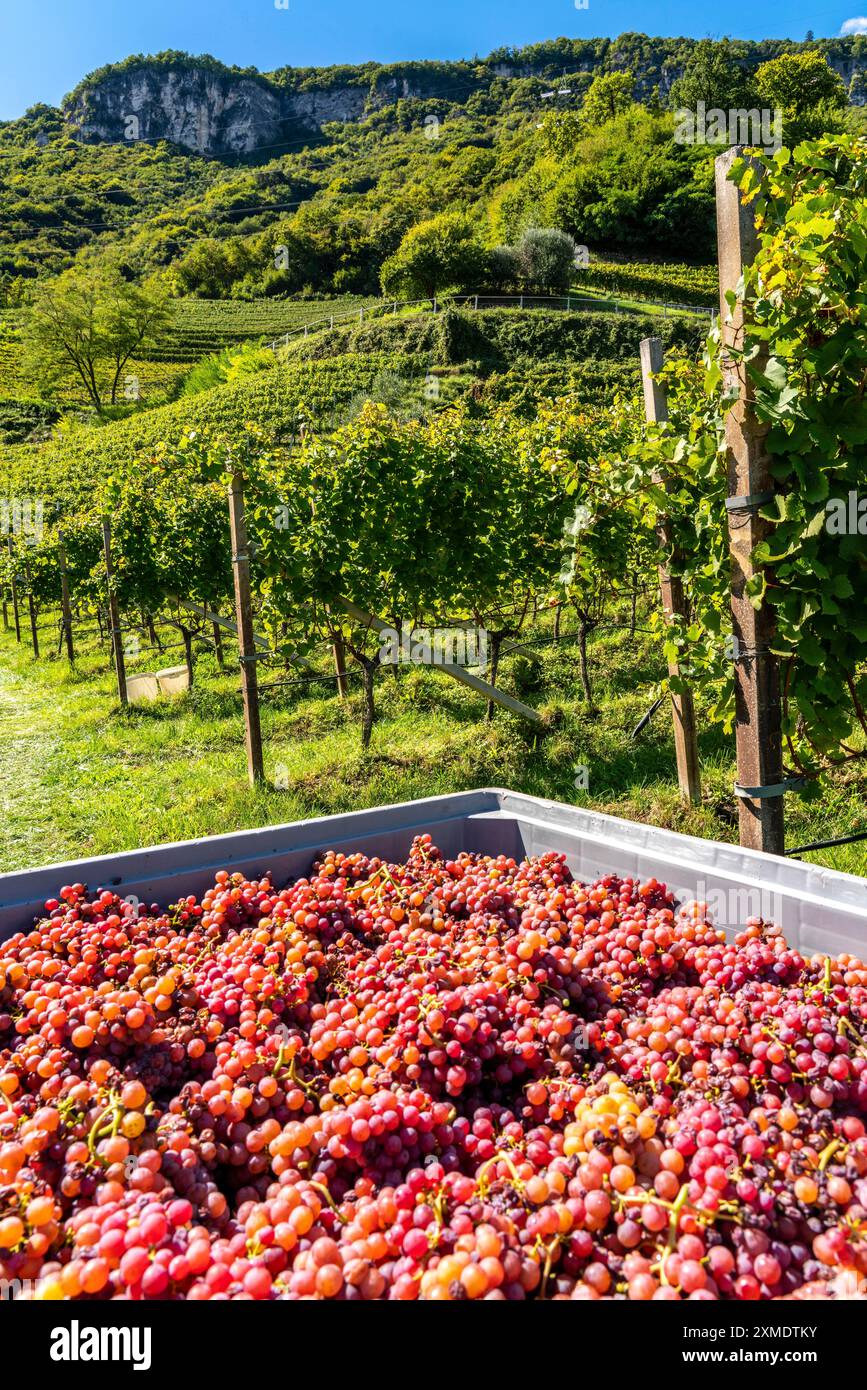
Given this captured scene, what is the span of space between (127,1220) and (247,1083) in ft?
1.20

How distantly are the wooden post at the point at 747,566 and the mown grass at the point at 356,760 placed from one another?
1471 mm

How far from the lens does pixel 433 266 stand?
162 ft

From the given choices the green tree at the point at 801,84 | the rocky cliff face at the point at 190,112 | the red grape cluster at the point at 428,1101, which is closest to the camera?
the red grape cluster at the point at 428,1101

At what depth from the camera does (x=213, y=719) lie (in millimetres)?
9102

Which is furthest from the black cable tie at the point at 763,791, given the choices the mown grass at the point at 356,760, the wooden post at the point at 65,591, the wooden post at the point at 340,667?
the wooden post at the point at 65,591

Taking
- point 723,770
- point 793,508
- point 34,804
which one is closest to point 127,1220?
point 793,508

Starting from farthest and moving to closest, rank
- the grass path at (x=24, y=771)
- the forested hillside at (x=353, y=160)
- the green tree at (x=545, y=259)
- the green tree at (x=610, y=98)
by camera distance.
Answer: the green tree at (x=610, y=98) < the forested hillside at (x=353, y=160) < the green tree at (x=545, y=259) < the grass path at (x=24, y=771)

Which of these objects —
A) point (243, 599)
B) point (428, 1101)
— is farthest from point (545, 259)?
point (428, 1101)

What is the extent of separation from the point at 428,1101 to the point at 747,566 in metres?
1.91

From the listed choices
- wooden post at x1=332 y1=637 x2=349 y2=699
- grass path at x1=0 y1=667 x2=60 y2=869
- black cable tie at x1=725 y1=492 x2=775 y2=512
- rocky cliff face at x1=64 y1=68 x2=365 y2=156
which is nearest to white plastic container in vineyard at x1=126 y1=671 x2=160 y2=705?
grass path at x1=0 y1=667 x2=60 y2=869

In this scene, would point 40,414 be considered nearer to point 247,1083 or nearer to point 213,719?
point 213,719

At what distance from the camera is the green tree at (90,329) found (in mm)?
53125

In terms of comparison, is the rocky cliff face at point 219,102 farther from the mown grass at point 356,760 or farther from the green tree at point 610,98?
the mown grass at point 356,760

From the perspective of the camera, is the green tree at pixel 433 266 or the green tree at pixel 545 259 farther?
the green tree at pixel 433 266
